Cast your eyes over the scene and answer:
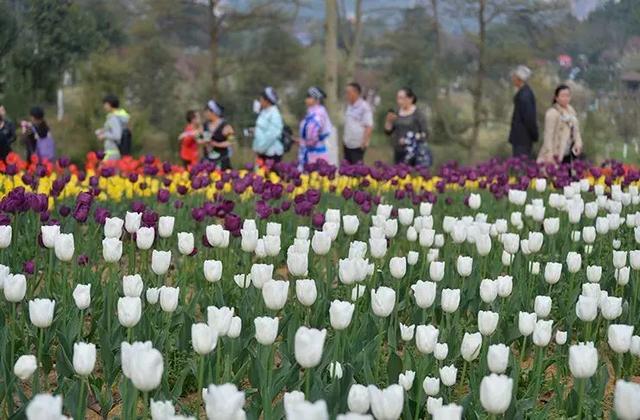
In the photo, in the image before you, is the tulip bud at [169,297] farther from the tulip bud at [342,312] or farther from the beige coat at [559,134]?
the beige coat at [559,134]

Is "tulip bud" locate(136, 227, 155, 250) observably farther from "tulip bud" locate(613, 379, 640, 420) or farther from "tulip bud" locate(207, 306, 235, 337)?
"tulip bud" locate(613, 379, 640, 420)

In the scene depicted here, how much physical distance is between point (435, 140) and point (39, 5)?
31.6ft

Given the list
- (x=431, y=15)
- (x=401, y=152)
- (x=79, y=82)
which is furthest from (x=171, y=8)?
(x=401, y=152)

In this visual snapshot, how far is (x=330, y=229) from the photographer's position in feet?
15.9

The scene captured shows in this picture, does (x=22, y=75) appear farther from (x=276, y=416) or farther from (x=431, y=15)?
(x=276, y=416)

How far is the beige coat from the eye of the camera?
10258 millimetres

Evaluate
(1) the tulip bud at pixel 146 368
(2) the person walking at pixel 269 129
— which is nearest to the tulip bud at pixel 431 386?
(1) the tulip bud at pixel 146 368

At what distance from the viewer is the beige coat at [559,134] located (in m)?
10.3

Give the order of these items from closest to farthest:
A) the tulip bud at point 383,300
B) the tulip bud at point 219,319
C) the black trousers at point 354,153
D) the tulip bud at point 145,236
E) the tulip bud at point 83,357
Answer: the tulip bud at point 83,357 → the tulip bud at point 219,319 → the tulip bud at point 383,300 → the tulip bud at point 145,236 → the black trousers at point 354,153

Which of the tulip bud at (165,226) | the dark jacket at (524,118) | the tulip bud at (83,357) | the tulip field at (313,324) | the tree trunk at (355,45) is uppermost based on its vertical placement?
the tree trunk at (355,45)

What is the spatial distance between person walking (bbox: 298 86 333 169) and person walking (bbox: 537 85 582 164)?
2.33m

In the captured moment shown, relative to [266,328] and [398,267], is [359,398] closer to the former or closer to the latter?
[266,328]

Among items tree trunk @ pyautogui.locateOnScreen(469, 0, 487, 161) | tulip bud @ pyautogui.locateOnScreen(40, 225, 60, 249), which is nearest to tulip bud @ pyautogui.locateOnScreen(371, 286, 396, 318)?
tulip bud @ pyautogui.locateOnScreen(40, 225, 60, 249)

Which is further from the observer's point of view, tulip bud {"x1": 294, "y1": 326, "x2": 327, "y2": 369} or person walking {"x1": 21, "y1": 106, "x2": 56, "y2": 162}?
person walking {"x1": 21, "y1": 106, "x2": 56, "y2": 162}
